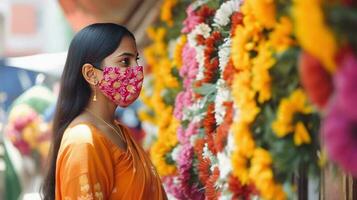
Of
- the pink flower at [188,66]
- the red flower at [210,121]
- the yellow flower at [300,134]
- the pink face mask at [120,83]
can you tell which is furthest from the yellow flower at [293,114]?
the pink flower at [188,66]

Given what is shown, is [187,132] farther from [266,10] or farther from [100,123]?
[266,10]

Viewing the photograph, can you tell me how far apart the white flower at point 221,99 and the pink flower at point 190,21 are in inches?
22.3

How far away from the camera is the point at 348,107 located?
193 centimetres

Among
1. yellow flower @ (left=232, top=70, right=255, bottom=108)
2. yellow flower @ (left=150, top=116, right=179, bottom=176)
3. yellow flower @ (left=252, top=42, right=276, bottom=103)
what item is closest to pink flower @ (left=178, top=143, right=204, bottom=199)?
yellow flower @ (left=150, top=116, right=179, bottom=176)

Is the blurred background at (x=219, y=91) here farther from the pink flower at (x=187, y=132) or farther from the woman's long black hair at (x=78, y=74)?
the woman's long black hair at (x=78, y=74)

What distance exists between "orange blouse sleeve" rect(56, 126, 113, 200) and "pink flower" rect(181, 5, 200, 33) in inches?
36.6

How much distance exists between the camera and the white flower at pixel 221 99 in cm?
314

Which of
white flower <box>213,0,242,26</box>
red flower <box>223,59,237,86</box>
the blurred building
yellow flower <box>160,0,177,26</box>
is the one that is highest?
the blurred building

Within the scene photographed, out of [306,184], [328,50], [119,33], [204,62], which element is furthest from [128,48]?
[328,50]

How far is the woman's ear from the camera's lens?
130 inches

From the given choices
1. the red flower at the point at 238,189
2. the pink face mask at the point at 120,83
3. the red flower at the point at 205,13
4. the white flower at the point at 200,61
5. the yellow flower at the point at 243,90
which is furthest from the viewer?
the red flower at the point at 205,13

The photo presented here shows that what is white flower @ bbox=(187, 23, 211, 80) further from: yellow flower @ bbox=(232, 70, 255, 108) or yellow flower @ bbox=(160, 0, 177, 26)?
yellow flower @ bbox=(232, 70, 255, 108)

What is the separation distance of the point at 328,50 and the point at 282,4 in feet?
1.66

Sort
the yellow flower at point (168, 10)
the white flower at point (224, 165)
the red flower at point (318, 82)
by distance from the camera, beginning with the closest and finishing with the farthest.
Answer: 1. the red flower at point (318, 82)
2. the white flower at point (224, 165)
3. the yellow flower at point (168, 10)
